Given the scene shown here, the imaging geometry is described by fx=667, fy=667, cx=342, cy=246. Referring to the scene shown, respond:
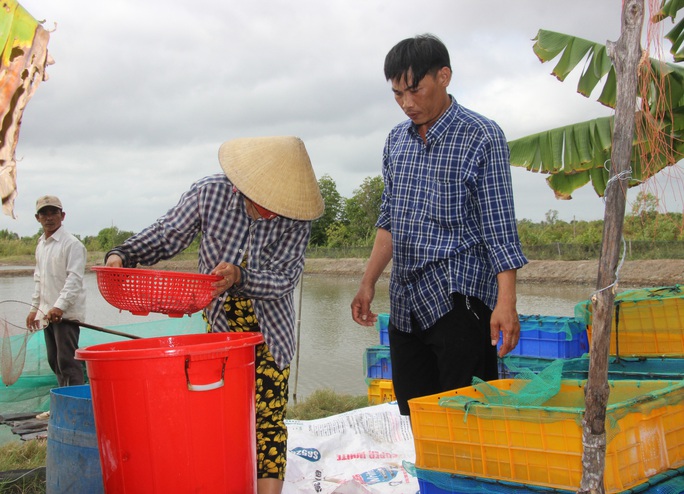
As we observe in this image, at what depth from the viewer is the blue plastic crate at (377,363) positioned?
14.3 feet

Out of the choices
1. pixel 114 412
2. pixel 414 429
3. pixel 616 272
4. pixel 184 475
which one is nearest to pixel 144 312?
pixel 114 412

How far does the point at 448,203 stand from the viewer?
2109mm

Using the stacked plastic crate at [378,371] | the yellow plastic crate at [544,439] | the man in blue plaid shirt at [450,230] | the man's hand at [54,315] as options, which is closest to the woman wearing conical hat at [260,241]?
the man in blue plaid shirt at [450,230]

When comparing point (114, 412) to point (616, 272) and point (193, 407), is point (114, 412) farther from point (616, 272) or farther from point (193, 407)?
point (616, 272)

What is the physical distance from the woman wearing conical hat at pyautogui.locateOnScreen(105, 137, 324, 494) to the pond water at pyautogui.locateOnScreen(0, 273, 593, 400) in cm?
267

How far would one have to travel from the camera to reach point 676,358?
11.2ft

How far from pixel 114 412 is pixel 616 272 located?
1234mm

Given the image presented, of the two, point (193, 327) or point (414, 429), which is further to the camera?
point (193, 327)

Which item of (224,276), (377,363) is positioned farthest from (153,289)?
(377,363)

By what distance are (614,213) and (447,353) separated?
0.78m

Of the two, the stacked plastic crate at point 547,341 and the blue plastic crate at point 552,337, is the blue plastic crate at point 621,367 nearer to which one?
the stacked plastic crate at point 547,341

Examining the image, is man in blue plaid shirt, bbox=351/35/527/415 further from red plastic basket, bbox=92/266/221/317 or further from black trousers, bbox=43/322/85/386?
black trousers, bbox=43/322/85/386

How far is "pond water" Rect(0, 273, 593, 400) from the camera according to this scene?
20.3ft

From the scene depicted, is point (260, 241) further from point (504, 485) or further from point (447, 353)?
point (504, 485)
